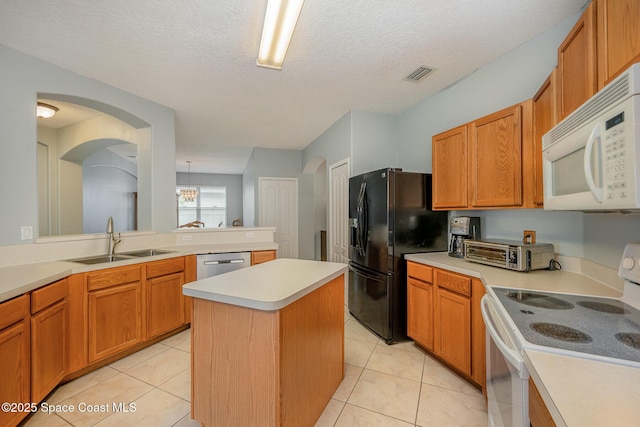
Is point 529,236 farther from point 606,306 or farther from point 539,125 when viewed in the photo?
point 606,306

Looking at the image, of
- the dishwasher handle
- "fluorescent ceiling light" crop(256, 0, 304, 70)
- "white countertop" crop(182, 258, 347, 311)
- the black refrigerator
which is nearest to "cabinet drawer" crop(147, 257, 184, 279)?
the dishwasher handle

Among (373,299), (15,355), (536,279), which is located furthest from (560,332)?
(15,355)

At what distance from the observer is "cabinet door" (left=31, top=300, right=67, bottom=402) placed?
5.33ft

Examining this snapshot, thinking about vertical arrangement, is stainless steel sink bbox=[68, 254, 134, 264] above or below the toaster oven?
below

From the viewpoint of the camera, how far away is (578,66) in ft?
4.26

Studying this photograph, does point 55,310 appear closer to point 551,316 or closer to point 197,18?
point 197,18

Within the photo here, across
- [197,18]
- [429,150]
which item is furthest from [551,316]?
[197,18]

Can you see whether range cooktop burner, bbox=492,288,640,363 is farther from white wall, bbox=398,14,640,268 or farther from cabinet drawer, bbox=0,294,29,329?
cabinet drawer, bbox=0,294,29,329

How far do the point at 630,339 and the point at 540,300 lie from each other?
41 cm

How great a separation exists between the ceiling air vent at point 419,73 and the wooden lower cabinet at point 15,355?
11.1 ft

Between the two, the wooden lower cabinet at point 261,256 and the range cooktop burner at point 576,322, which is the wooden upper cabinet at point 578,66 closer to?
the range cooktop burner at point 576,322

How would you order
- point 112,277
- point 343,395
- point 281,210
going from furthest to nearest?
1. point 281,210
2. point 112,277
3. point 343,395

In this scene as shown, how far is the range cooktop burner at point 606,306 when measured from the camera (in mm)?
1139

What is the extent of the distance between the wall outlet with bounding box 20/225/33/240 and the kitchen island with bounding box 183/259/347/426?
1869 millimetres
